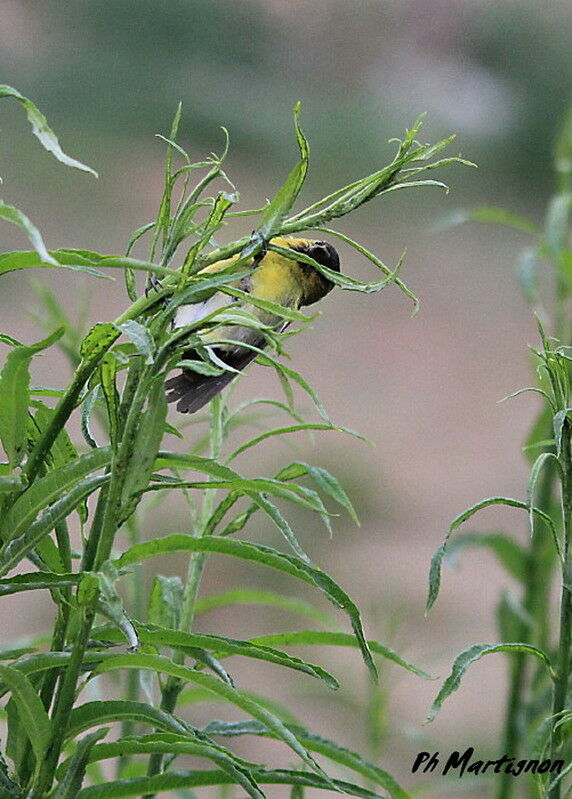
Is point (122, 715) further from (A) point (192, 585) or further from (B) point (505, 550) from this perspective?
(B) point (505, 550)

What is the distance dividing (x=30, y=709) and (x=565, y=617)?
0.71ft

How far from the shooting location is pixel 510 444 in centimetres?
381

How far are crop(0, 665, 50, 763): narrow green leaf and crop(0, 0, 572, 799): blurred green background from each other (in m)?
2.84

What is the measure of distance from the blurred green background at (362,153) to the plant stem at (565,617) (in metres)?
2.73

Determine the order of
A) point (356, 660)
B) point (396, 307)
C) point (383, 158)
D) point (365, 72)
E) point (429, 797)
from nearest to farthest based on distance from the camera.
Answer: point (429, 797) < point (356, 660) < point (383, 158) < point (396, 307) < point (365, 72)

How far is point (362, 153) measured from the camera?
4188 mm

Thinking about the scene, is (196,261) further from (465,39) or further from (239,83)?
(465,39)

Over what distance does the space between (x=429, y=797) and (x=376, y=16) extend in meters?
3.70

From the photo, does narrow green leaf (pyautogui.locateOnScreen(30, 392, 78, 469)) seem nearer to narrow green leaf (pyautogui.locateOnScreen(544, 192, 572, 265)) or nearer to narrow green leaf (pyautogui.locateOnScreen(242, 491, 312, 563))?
narrow green leaf (pyautogui.locateOnScreen(242, 491, 312, 563))

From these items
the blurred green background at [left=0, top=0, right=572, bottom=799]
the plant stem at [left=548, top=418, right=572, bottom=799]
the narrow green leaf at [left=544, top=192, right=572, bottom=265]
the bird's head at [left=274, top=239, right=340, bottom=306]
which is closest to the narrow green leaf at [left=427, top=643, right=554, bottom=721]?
the plant stem at [left=548, top=418, right=572, bottom=799]

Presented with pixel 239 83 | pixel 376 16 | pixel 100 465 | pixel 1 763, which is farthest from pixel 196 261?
pixel 376 16

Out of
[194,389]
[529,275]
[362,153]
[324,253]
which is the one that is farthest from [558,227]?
[362,153]

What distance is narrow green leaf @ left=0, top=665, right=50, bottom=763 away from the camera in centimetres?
36

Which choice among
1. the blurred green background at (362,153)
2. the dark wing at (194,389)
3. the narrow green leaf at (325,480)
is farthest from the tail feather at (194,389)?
the blurred green background at (362,153)
